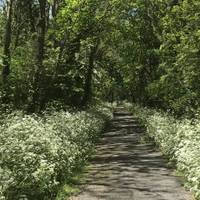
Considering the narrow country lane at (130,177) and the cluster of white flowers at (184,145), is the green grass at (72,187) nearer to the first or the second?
the narrow country lane at (130,177)

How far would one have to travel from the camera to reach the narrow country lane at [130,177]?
14086 millimetres

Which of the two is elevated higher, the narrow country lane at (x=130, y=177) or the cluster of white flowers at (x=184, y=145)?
the cluster of white flowers at (x=184, y=145)

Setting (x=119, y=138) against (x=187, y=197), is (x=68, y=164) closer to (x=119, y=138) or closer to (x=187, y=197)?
(x=187, y=197)

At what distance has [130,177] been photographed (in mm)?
17047

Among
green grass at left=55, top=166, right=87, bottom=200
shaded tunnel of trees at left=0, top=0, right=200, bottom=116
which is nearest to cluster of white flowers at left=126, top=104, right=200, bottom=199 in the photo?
green grass at left=55, top=166, right=87, bottom=200

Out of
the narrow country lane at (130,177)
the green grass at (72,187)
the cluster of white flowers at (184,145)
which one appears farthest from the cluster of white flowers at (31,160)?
the cluster of white flowers at (184,145)

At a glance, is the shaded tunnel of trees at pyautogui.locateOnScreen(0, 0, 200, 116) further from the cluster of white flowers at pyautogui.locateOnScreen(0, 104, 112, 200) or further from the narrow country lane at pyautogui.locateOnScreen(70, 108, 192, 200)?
the cluster of white flowers at pyautogui.locateOnScreen(0, 104, 112, 200)

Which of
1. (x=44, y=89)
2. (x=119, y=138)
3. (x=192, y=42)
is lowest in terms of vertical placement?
(x=119, y=138)

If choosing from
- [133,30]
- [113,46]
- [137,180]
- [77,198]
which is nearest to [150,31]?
[133,30]

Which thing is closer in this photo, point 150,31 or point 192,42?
point 192,42

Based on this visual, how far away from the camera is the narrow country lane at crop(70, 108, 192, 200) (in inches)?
555

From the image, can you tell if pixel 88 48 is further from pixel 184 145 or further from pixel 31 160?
pixel 31 160

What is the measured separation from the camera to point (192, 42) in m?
26.5

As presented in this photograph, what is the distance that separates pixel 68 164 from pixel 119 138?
17073mm
